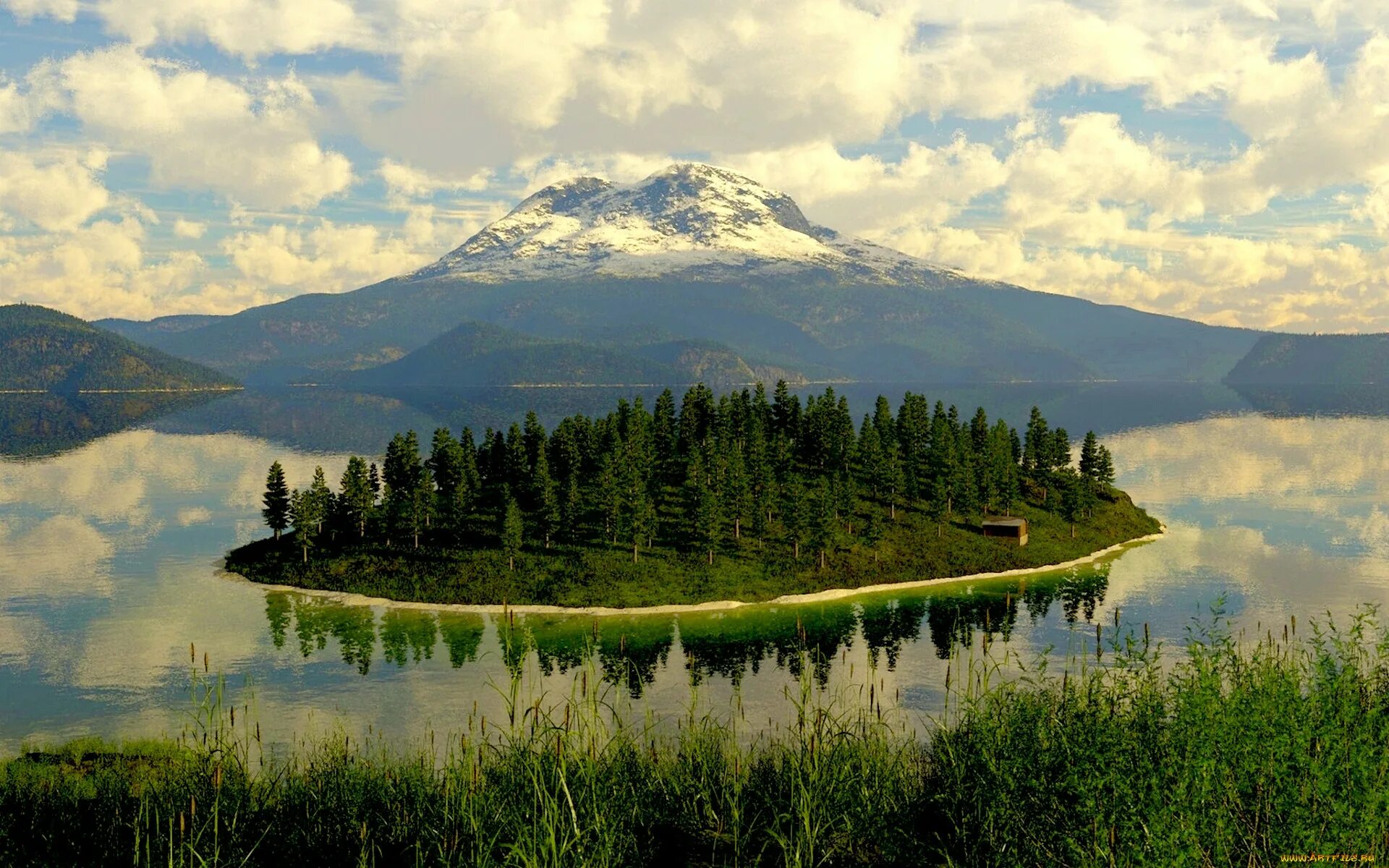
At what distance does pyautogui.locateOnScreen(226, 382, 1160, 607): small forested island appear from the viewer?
109938 millimetres

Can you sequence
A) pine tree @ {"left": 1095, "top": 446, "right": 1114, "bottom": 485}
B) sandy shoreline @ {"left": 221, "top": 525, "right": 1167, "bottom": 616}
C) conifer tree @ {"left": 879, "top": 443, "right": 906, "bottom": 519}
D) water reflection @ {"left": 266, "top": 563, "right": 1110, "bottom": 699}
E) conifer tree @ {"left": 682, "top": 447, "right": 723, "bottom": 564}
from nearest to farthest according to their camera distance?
1. water reflection @ {"left": 266, "top": 563, "right": 1110, "bottom": 699}
2. sandy shoreline @ {"left": 221, "top": 525, "right": 1167, "bottom": 616}
3. conifer tree @ {"left": 682, "top": 447, "right": 723, "bottom": 564}
4. conifer tree @ {"left": 879, "top": 443, "right": 906, "bottom": 519}
5. pine tree @ {"left": 1095, "top": 446, "right": 1114, "bottom": 485}

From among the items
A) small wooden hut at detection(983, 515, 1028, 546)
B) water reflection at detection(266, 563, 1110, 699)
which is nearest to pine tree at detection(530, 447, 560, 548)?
water reflection at detection(266, 563, 1110, 699)

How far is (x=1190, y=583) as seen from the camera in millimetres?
118812

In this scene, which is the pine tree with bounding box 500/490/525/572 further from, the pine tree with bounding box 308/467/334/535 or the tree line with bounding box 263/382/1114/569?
the pine tree with bounding box 308/467/334/535

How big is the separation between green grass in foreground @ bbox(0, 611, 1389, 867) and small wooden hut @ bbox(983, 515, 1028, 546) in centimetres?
9708

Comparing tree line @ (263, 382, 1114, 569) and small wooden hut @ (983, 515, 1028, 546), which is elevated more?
tree line @ (263, 382, 1114, 569)

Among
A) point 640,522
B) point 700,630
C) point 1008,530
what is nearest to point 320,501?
point 640,522

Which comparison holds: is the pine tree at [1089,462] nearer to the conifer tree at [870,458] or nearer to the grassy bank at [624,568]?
the grassy bank at [624,568]

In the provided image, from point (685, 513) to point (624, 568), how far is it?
1767 cm

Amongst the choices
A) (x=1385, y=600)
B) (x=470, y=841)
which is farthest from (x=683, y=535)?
(x=470, y=841)

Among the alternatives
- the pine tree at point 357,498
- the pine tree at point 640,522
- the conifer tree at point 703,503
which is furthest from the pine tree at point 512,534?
the conifer tree at point 703,503

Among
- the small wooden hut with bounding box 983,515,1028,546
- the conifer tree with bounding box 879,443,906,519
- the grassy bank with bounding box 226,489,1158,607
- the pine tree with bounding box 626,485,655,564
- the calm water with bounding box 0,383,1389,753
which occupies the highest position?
the conifer tree with bounding box 879,443,906,519

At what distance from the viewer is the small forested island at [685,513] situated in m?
110

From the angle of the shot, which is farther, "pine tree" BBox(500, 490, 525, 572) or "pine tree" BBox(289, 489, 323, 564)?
"pine tree" BBox(289, 489, 323, 564)
